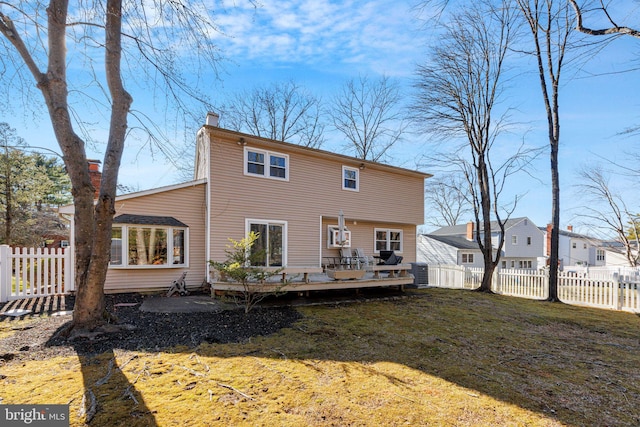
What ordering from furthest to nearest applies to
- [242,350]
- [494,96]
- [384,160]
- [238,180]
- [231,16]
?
[384,160] < [494,96] < [238,180] < [231,16] < [242,350]

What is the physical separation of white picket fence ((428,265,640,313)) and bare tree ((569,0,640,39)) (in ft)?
25.2

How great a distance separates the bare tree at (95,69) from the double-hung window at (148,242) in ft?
11.3

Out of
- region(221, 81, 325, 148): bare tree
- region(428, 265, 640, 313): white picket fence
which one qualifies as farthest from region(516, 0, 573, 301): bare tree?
region(221, 81, 325, 148): bare tree

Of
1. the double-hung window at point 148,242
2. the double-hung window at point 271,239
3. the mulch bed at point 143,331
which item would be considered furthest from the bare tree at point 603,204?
the double-hung window at point 148,242

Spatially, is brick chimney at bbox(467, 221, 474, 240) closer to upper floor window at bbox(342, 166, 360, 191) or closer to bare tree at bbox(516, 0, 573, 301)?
bare tree at bbox(516, 0, 573, 301)

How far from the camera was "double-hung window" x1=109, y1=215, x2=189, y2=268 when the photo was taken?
8828mm

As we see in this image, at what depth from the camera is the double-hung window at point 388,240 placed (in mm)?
14078

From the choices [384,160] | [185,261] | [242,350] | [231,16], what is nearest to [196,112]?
[231,16]

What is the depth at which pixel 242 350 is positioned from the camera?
14.9ft

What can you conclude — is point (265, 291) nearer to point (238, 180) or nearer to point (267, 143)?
point (238, 180)

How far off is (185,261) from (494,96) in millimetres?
13512

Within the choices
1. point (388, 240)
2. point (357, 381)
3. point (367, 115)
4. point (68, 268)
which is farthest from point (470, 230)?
point (68, 268)

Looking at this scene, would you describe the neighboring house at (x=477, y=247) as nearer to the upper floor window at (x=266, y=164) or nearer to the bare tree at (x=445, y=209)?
the bare tree at (x=445, y=209)

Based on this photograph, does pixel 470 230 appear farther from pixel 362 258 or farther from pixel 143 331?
pixel 143 331
